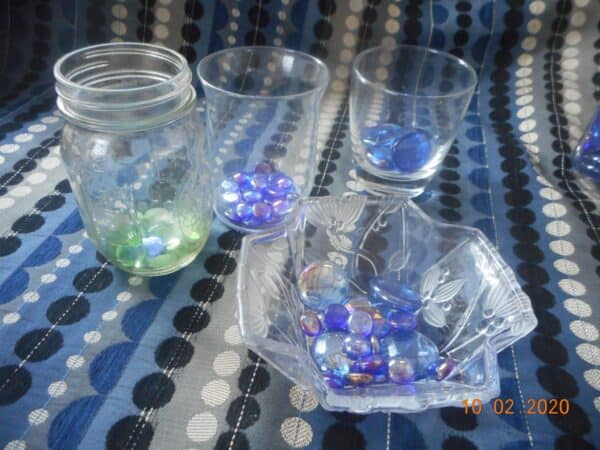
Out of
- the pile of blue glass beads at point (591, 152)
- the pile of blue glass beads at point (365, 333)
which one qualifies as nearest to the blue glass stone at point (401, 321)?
the pile of blue glass beads at point (365, 333)

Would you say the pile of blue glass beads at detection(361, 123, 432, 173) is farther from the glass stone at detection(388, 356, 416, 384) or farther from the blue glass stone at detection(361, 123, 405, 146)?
the glass stone at detection(388, 356, 416, 384)

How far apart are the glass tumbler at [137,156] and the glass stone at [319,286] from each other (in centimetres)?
13

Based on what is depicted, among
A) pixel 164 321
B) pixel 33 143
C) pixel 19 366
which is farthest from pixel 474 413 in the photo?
pixel 33 143

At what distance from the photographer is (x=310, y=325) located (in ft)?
1.45

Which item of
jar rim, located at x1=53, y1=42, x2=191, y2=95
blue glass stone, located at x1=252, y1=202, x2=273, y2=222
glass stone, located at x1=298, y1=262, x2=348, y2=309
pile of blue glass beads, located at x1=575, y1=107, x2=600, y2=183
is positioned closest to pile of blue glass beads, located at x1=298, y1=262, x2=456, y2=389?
glass stone, located at x1=298, y1=262, x2=348, y2=309

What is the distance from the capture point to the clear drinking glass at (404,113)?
60 centimetres

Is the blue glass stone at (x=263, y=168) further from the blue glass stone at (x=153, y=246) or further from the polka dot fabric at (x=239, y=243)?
the blue glass stone at (x=153, y=246)

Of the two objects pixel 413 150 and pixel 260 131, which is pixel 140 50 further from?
pixel 413 150

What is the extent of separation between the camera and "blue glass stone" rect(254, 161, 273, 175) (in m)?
0.63

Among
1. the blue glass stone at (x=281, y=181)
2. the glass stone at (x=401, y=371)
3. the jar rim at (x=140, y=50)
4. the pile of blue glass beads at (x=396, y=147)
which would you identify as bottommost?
the blue glass stone at (x=281, y=181)

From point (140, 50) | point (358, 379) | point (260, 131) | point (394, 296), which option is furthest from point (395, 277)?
point (140, 50)

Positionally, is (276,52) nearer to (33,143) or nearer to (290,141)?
(290,141)

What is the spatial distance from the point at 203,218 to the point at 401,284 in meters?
0.22

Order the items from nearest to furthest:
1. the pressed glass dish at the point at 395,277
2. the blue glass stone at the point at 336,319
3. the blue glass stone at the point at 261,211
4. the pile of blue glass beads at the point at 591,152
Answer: the pressed glass dish at the point at 395,277 < the blue glass stone at the point at 336,319 < the blue glass stone at the point at 261,211 < the pile of blue glass beads at the point at 591,152
